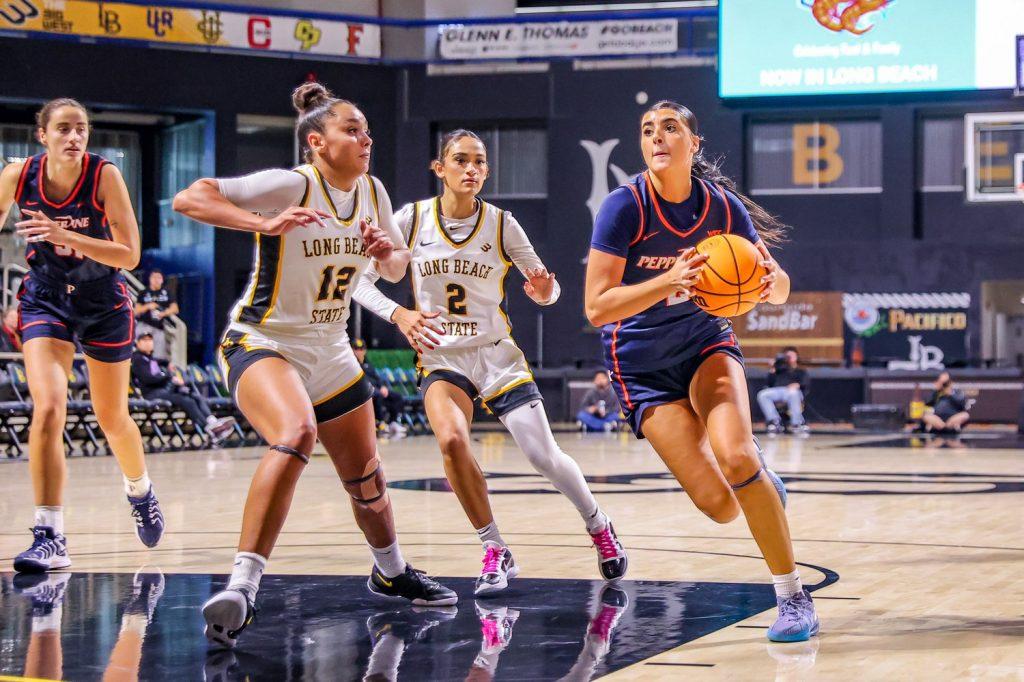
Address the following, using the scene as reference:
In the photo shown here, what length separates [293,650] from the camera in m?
4.43

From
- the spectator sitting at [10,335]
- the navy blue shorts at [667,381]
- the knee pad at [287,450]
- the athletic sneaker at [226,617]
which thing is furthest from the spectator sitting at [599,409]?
the athletic sneaker at [226,617]

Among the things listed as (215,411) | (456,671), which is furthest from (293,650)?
(215,411)

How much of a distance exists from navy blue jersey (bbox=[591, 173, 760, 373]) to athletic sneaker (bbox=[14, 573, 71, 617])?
232 centimetres

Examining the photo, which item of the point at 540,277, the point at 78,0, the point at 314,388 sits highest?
the point at 78,0

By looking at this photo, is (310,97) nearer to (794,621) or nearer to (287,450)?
(287,450)

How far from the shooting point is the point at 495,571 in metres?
5.54

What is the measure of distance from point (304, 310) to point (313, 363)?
194 mm

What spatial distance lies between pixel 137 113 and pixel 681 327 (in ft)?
72.0

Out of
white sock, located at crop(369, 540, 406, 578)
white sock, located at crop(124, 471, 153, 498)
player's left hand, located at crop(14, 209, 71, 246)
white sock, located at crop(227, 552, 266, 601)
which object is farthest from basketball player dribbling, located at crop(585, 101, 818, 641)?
white sock, located at crop(124, 471, 153, 498)

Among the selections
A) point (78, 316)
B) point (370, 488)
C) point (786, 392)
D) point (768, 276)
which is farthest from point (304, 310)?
point (786, 392)

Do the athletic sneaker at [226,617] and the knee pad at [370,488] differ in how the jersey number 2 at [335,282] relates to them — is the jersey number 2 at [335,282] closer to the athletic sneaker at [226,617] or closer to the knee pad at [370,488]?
the knee pad at [370,488]

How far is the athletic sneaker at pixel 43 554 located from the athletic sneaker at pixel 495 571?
1.93 meters

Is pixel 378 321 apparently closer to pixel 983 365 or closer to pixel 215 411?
pixel 215 411

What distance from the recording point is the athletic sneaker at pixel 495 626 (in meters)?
4.49
